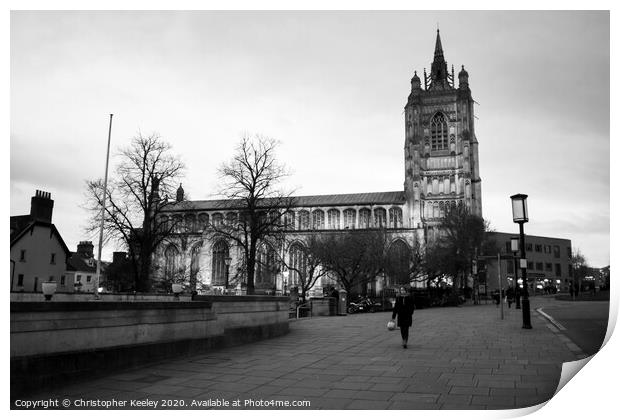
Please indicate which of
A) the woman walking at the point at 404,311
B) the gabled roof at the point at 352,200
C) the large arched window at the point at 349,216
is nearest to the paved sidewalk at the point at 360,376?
the woman walking at the point at 404,311

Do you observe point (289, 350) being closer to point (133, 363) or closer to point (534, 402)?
point (133, 363)

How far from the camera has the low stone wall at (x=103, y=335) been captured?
6.98 m

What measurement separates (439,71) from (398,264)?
2574 inches

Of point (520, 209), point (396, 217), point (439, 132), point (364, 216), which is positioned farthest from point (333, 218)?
point (520, 209)

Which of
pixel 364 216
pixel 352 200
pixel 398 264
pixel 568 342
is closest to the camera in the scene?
pixel 568 342

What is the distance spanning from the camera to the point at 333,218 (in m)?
106

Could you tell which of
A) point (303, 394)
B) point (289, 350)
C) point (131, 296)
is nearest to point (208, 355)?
point (289, 350)

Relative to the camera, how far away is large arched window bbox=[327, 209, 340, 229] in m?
106

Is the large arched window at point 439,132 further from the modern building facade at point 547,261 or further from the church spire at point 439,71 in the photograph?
the modern building facade at point 547,261

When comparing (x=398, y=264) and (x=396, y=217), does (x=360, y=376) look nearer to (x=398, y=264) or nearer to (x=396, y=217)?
(x=398, y=264)

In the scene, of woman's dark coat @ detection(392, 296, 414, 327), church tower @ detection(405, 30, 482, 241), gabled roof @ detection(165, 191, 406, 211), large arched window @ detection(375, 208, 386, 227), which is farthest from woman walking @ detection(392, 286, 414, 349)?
large arched window @ detection(375, 208, 386, 227)

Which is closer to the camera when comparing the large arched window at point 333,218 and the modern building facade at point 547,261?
the modern building facade at point 547,261

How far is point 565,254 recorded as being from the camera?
113 m

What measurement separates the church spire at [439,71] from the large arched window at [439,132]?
29.9ft
